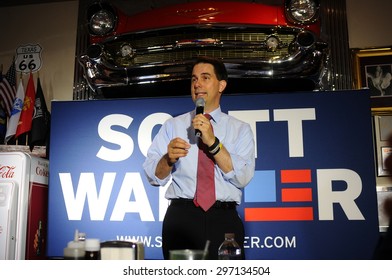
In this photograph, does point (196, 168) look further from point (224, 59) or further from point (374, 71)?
point (374, 71)

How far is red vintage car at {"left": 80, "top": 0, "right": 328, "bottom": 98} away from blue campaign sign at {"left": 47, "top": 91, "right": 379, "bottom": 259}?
5.2 inches

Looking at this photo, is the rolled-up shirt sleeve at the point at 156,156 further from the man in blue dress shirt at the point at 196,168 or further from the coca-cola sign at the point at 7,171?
the coca-cola sign at the point at 7,171

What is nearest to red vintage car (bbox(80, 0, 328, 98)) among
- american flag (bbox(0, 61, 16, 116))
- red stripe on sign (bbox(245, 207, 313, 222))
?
red stripe on sign (bbox(245, 207, 313, 222))

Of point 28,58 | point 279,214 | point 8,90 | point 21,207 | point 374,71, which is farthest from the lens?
point 28,58

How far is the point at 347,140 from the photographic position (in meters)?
2.59

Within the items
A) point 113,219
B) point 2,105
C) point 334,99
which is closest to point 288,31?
point 334,99

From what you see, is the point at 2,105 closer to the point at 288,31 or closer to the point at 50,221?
the point at 50,221

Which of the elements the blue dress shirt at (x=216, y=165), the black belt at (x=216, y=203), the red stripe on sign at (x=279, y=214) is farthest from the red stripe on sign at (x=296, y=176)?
the black belt at (x=216, y=203)

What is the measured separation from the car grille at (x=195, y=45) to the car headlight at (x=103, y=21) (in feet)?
0.32

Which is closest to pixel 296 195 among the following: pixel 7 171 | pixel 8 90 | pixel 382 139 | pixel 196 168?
pixel 196 168

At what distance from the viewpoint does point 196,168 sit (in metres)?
2.07

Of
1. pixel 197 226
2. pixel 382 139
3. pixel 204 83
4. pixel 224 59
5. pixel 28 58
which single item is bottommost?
pixel 197 226

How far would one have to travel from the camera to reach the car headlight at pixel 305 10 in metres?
2.60

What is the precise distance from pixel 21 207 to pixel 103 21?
1.30 metres
